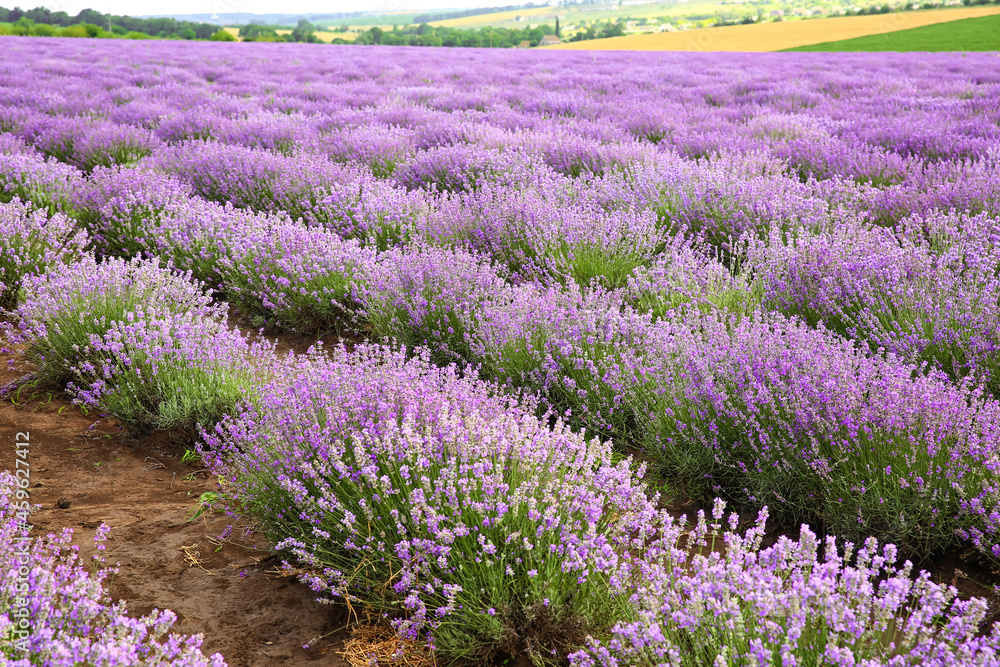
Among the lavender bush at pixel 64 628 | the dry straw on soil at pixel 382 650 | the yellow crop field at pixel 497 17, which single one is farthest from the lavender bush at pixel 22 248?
the yellow crop field at pixel 497 17

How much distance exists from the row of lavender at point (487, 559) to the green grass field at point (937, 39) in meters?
28.4

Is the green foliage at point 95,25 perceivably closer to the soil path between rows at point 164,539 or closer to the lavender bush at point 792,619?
the soil path between rows at point 164,539

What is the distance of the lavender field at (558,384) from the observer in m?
1.54

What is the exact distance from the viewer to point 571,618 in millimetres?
1770

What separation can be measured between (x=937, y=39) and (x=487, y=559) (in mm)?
33536

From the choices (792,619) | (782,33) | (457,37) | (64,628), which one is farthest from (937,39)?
(64,628)

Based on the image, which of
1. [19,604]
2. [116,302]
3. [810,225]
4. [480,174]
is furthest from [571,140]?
[19,604]

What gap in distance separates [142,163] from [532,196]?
4.02m

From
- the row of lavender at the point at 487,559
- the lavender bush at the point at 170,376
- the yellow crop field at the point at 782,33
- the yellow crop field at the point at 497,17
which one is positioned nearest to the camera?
the row of lavender at the point at 487,559

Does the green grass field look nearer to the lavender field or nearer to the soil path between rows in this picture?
the lavender field

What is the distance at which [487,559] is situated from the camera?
1.72 meters

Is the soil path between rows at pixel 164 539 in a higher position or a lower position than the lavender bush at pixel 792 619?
lower

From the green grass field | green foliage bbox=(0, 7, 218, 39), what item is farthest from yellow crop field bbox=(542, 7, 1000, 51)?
green foliage bbox=(0, 7, 218, 39)

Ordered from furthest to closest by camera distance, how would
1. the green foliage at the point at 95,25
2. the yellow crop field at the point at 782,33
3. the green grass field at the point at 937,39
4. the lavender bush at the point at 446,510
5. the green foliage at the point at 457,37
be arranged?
1. the green foliage at the point at 457,37
2. the green foliage at the point at 95,25
3. the yellow crop field at the point at 782,33
4. the green grass field at the point at 937,39
5. the lavender bush at the point at 446,510
